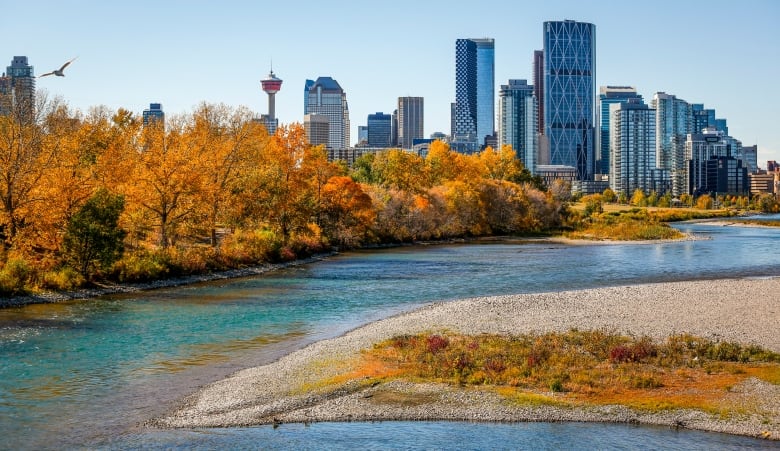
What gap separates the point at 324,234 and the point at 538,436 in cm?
7757

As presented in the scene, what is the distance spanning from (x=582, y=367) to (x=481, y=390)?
183 inches

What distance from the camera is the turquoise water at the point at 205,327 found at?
25.6 meters

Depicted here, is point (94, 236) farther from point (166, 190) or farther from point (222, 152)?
point (222, 152)

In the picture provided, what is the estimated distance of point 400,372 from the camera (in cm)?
3111

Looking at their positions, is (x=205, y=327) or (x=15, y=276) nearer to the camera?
(x=205, y=327)

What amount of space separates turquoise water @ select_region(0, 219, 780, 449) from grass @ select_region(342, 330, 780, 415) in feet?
10.4

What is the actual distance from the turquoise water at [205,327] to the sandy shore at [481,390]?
1100 millimetres

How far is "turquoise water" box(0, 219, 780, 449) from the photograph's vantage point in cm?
2562

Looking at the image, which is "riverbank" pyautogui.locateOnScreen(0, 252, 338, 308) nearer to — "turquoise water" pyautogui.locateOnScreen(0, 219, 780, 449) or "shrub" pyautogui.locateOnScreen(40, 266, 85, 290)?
"shrub" pyautogui.locateOnScreen(40, 266, 85, 290)

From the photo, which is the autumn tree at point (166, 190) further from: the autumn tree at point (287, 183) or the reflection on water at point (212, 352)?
the reflection on water at point (212, 352)

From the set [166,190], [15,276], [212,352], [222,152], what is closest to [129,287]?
[15,276]

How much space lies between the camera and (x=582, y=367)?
100ft

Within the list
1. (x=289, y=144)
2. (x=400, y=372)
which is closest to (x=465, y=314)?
(x=400, y=372)

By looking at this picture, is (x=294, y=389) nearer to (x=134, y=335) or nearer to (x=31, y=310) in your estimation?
(x=134, y=335)
